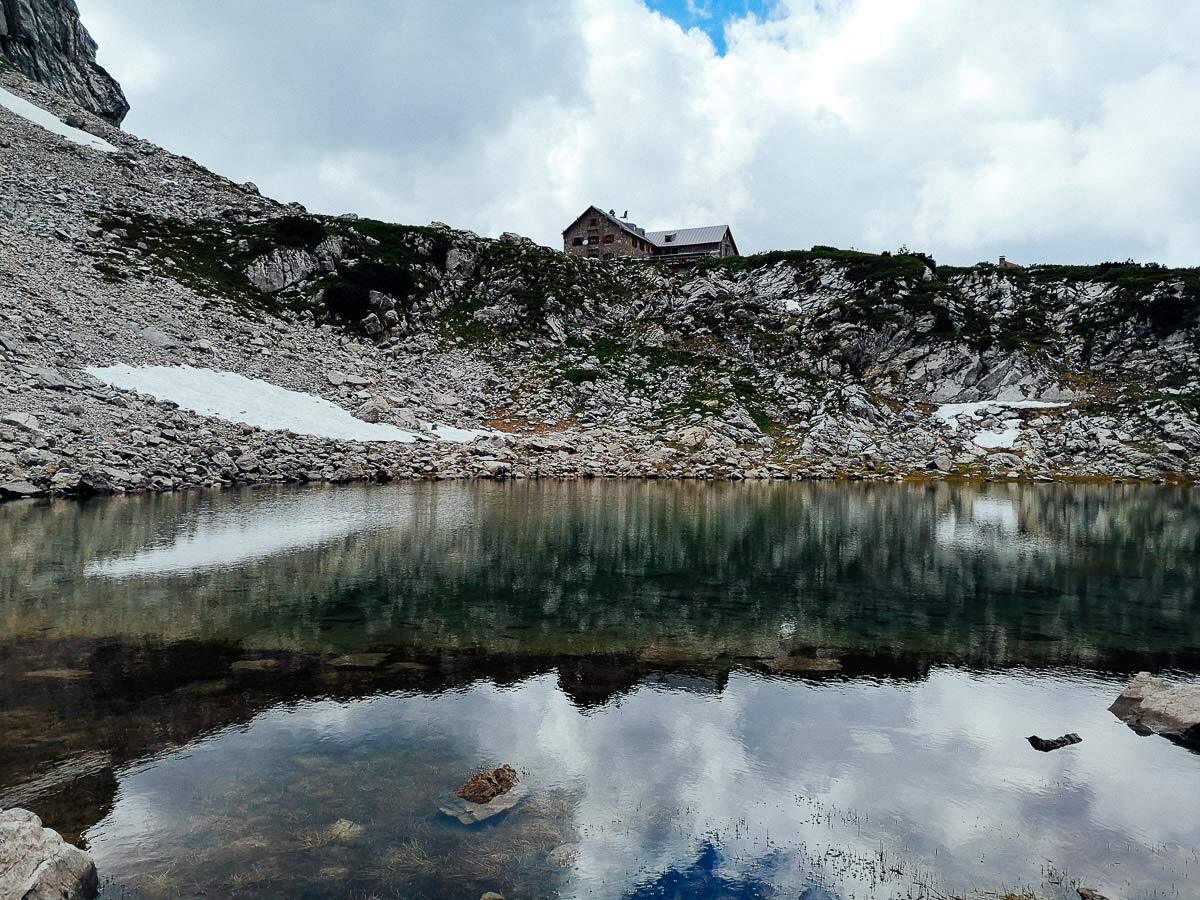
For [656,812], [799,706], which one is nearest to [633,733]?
[656,812]

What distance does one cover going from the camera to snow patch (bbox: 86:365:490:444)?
52844 mm

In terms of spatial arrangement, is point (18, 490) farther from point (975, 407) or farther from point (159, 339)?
point (975, 407)

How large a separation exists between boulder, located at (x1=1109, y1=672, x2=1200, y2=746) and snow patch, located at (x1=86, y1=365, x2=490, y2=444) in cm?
5407

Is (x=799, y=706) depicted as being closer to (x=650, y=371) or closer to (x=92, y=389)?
(x=92, y=389)

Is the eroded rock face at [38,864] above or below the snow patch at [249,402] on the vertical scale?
below

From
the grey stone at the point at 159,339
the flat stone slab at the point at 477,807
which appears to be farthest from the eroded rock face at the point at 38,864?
the grey stone at the point at 159,339

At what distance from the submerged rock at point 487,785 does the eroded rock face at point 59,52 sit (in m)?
127

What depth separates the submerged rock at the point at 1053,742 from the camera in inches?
487

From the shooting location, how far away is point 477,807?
9859 millimetres

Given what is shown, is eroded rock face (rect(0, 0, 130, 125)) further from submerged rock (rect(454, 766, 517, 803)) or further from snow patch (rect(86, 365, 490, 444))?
submerged rock (rect(454, 766, 517, 803))

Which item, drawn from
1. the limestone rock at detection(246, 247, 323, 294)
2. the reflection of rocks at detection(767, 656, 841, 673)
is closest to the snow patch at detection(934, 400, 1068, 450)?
the reflection of rocks at detection(767, 656, 841, 673)

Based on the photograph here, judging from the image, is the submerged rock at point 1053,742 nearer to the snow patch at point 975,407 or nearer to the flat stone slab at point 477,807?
the flat stone slab at point 477,807

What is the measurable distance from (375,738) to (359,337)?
74.8 metres

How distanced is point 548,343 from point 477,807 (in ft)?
265
